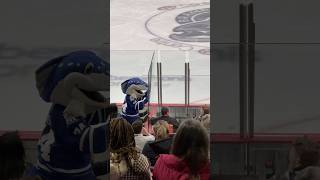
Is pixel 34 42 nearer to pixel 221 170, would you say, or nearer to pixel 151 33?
pixel 221 170

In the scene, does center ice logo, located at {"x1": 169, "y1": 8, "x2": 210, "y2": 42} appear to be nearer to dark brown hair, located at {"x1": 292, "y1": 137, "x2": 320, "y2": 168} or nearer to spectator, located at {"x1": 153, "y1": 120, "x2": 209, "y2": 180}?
spectator, located at {"x1": 153, "y1": 120, "x2": 209, "y2": 180}

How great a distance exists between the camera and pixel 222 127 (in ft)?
7.64

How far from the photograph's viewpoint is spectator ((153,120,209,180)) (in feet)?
8.47

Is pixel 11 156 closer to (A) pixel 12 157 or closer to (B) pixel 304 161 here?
(A) pixel 12 157

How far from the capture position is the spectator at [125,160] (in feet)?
9.70

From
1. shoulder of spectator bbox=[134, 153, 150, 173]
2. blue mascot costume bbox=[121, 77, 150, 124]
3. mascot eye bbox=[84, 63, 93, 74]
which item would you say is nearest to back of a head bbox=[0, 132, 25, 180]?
mascot eye bbox=[84, 63, 93, 74]

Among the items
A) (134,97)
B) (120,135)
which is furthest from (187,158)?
(134,97)

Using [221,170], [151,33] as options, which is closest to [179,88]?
[221,170]

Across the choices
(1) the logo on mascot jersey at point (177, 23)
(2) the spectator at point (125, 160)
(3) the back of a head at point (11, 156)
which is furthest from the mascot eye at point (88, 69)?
(1) the logo on mascot jersey at point (177, 23)

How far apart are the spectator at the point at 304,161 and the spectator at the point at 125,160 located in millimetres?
891

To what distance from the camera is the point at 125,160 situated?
299cm

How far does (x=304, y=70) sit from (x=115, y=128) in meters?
1.20

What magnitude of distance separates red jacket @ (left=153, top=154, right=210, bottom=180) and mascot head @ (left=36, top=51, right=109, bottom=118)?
1.56ft

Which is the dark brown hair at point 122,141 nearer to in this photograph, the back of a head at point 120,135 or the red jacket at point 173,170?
the back of a head at point 120,135
